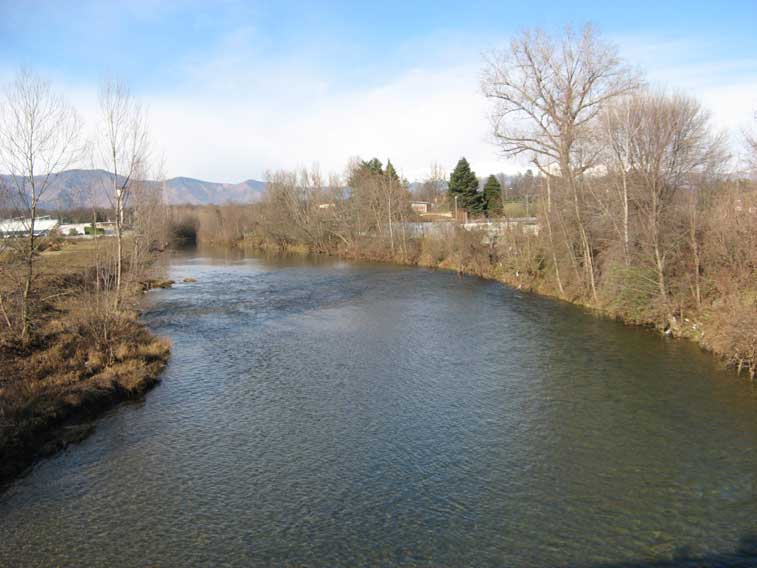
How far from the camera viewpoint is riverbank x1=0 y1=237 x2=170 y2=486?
1172 centimetres

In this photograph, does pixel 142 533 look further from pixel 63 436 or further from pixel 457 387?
pixel 457 387

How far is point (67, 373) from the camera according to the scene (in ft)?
47.9

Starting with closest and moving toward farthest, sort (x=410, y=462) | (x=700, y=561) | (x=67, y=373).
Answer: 1. (x=700, y=561)
2. (x=410, y=462)
3. (x=67, y=373)

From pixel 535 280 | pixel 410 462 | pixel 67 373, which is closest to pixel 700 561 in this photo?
pixel 410 462

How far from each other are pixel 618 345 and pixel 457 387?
7276 millimetres

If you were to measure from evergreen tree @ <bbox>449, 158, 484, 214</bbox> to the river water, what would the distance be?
41.8 metres

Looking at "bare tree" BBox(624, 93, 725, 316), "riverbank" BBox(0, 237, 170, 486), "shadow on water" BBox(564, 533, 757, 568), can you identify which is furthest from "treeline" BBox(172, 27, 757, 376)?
"riverbank" BBox(0, 237, 170, 486)

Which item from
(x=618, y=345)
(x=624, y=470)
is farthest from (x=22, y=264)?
(x=618, y=345)

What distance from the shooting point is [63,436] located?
39.4 ft

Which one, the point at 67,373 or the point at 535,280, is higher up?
the point at 535,280

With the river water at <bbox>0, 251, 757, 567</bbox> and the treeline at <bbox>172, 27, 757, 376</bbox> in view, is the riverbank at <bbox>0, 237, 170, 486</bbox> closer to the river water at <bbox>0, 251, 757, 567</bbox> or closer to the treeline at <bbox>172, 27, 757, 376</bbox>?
the river water at <bbox>0, 251, 757, 567</bbox>

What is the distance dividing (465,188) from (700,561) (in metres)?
54.4

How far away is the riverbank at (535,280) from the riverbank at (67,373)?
1651 centimetres

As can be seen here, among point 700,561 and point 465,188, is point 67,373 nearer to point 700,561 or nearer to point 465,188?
point 700,561
